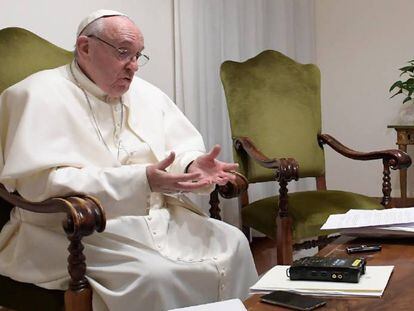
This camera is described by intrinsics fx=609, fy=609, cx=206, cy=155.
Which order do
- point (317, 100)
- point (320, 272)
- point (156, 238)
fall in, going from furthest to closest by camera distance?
point (317, 100), point (156, 238), point (320, 272)

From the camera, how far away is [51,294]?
5.68ft

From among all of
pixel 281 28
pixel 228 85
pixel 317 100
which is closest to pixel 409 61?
pixel 281 28

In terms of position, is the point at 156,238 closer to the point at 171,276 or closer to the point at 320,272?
the point at 171,276

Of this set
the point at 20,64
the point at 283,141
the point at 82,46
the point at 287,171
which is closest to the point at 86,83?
the point at 82,46

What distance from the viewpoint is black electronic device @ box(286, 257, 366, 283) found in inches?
53.6

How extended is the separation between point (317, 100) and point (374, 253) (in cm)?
163

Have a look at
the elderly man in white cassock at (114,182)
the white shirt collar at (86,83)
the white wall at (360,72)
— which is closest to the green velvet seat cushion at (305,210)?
the elderly man in white cassock at (114,182)

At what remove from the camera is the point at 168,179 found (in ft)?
5.95

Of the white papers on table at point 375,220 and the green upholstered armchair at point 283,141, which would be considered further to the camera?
the green upholstered armchair at point 283,141

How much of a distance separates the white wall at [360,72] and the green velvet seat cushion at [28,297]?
11.3 feet

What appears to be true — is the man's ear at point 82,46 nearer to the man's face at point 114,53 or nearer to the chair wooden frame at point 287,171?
the man's face at point 114,53

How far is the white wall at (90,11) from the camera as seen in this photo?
2.60 meters

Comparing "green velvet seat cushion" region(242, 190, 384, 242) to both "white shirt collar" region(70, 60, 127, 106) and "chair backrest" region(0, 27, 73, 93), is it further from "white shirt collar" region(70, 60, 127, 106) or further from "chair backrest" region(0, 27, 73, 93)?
"chair backrest" region(0, 27, 73, 93)

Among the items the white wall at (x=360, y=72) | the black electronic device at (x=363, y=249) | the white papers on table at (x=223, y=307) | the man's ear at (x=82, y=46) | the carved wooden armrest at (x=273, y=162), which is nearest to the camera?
the white papers on table at (x=223, y=307)
